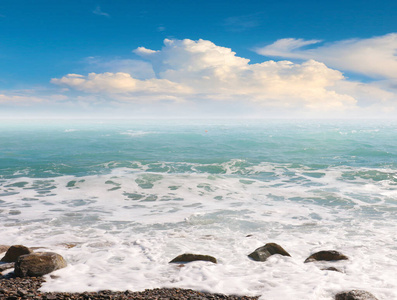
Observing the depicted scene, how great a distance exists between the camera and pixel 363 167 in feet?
90.5

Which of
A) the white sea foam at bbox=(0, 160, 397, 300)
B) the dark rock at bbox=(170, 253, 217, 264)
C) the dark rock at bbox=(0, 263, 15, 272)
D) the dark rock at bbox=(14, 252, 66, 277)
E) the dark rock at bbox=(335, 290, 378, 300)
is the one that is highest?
the dark rock at bbox=(14, 252, 66, 277)

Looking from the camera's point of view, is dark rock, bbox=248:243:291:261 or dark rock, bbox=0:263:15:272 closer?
dark rock, bbox=0:263:15:272

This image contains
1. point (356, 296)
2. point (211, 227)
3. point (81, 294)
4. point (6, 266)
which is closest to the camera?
point (356, 296)

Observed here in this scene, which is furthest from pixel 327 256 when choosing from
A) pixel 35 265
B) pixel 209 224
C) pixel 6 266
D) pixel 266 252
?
pixel 6 266

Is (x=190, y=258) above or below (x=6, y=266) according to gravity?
below

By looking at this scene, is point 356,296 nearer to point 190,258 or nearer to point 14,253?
point 190,258

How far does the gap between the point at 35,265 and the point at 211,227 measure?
23.0 feet

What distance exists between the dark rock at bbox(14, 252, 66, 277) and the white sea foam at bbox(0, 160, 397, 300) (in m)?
0.35

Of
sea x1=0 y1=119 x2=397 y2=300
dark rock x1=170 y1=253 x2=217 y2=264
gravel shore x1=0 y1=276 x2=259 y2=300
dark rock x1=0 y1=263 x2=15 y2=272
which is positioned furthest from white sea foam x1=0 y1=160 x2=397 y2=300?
dark rock x1=0 y1=263 x2=15 y2=272

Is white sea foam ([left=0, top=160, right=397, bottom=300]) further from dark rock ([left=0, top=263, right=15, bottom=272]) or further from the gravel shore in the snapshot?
dark rock ([left=0, top=263, right=15, bottom=272])

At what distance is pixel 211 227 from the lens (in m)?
11.6

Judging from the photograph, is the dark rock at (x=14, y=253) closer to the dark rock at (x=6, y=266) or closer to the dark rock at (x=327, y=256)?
the dark rock at (x=6, y=266)

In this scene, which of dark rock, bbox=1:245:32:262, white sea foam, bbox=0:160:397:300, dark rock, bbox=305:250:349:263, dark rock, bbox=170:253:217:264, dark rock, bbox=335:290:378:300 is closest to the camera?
dark rock, bbox=335:290:378:300

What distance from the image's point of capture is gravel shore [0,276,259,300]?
4.83m
